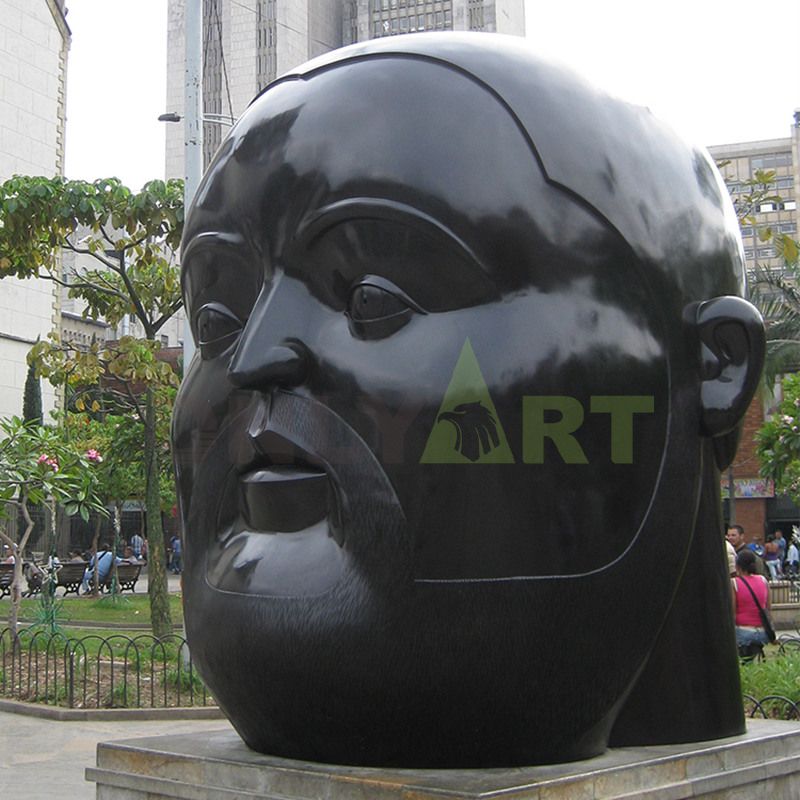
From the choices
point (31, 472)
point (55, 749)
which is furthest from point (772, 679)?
point (31, 472)

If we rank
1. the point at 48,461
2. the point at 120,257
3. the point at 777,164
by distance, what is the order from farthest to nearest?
the point at 777,164, the point at 120,257, the point at 48,461

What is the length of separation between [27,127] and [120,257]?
96.9 feet

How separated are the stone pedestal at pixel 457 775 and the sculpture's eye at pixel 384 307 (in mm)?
1411

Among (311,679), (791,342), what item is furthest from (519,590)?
(791,342)

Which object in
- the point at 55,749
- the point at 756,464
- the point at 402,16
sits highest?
the point at 402,16

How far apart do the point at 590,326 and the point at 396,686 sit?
51.5 inches

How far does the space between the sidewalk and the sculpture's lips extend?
151 inches

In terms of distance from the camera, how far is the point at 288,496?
13.5 feet

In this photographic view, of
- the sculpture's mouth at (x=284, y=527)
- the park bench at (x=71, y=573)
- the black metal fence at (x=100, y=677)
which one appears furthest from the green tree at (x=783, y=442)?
the park bench at (x=71, y=573)

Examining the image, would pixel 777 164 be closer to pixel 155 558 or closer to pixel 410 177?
pixel 155 558

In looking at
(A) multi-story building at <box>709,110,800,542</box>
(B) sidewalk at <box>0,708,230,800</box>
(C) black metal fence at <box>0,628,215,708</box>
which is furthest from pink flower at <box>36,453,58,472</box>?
(A) multi-story building at <box>709,110,800,542</box>

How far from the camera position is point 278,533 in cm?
416

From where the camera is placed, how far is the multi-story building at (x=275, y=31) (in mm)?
73938

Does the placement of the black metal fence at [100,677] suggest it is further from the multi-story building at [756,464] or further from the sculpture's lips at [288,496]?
the sculpture's lips at [288,496]
